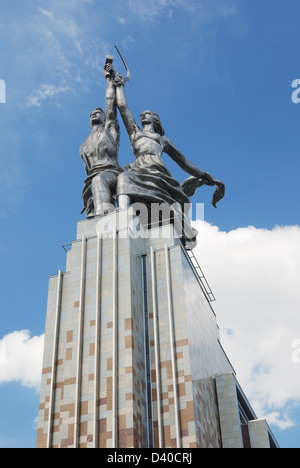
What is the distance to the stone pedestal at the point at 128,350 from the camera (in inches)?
773

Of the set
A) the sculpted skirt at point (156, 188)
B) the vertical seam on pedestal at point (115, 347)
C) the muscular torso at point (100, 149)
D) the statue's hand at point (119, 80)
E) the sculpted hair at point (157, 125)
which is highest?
the statue's hand at point (119, 80)

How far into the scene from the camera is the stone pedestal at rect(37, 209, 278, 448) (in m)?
19.6

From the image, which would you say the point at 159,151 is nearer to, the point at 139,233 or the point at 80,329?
the point at 139,233

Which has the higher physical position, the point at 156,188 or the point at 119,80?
the point at 119,80

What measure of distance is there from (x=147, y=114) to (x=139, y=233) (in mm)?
8247

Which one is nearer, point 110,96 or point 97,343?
point 97,343

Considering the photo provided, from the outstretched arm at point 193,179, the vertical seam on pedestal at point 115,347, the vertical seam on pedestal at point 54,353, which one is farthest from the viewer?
the outstretched arm at point 193,179

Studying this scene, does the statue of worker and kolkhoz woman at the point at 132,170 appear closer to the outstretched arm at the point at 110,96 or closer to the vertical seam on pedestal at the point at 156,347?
the outstretched arm at the point at 110,96

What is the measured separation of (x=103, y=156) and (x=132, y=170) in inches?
62.1

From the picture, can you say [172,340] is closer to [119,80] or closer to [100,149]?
[100,149]

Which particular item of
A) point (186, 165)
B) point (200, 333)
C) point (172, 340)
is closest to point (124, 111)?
point (186, 165)

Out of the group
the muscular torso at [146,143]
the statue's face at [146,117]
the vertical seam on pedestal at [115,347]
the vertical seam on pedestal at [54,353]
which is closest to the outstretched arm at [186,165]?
the muscular torso at [146,143]

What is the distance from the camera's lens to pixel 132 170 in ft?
92.6

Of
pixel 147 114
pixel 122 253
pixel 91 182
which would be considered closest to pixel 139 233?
pixel 122 253
